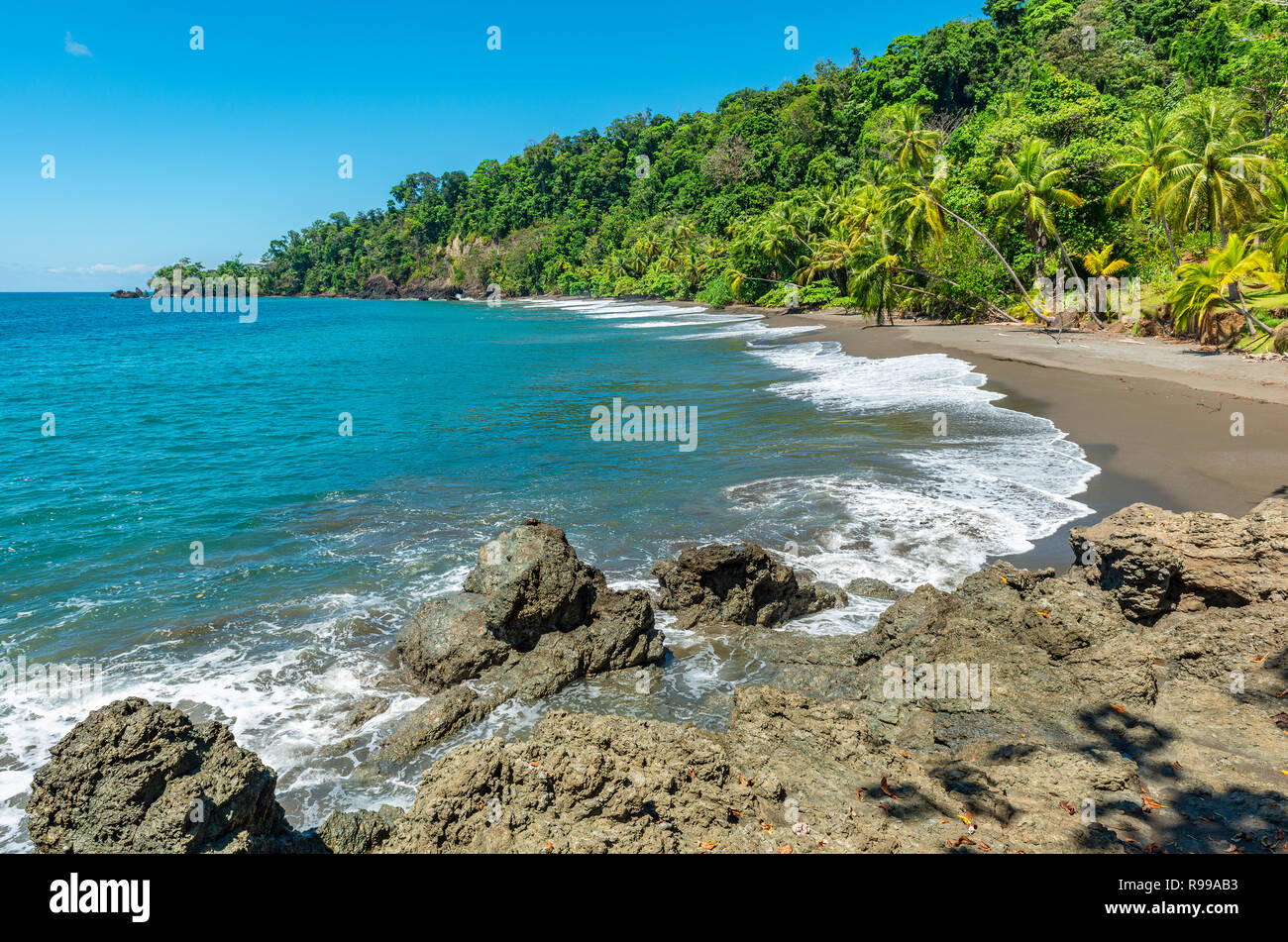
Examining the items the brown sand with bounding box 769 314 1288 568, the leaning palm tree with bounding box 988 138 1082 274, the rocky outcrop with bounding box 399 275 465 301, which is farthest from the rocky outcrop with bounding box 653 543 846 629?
the rocky outcrop with bounding box 399 275 465 301

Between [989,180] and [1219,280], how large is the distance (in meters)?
17.2

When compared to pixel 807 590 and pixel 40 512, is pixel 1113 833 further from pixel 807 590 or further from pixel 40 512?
pixel 40 512

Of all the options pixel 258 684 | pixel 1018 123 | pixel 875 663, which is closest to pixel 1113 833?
pixel 875 663

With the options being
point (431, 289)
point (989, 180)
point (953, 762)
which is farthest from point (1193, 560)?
point (431, 289)

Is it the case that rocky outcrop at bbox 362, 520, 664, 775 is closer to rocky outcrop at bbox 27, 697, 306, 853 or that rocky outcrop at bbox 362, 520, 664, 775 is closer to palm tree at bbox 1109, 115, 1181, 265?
rocky outcrop at bbox 27, 697, 306, 853

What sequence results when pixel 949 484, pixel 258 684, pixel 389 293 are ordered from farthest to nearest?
pixel 389 293, pixel 949 484, pixel 258 684

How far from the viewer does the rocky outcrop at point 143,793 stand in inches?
174

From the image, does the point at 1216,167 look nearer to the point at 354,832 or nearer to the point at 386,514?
the point at 386,514

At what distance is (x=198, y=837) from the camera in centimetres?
446

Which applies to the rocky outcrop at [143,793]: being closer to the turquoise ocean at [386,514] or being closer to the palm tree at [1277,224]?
the turquoise ocean at [386,514]

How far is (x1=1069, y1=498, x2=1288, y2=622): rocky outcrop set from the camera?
7078 millimetres

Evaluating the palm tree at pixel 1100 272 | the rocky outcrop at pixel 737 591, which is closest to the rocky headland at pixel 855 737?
the rocky outcrop at pixel 737 591

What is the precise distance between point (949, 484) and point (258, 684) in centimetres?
1270

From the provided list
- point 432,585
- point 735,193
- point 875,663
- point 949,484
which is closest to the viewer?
point 875,663
